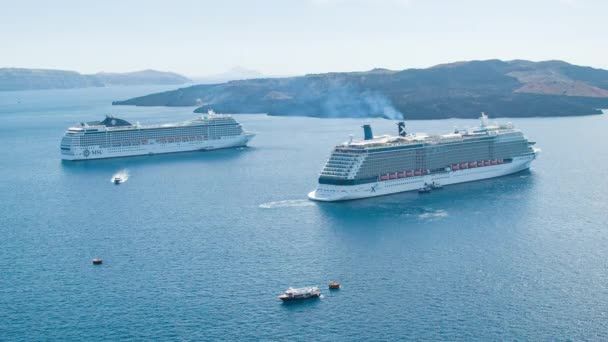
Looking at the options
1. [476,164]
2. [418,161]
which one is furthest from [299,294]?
[476,164]

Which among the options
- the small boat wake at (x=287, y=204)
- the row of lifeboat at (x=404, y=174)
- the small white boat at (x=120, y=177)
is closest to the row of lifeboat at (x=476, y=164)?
the row of lifeboat at (x=404, y=174)

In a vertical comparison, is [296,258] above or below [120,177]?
below

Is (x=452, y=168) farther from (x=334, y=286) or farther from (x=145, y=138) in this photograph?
(x=145, y=138)

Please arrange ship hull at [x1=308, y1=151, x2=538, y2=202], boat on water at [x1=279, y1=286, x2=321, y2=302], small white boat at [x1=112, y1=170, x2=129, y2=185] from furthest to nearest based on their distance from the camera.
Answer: small white boat at [x1=112, y1=170, x2=129, y2=185], ship hull at [x1=308, y1=151, x2=538, y2=202], boat on water at [x1=279, y1=286, x2=321, y2=302]

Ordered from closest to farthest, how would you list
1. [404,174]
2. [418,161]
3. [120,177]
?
[404,174] < [418,161] < [120,177]

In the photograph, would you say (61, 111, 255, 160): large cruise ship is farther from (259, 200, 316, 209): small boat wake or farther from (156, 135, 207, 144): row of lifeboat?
(259, 200, 316, 209): small boat wake

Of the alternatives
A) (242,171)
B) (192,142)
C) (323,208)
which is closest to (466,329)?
(323,208)

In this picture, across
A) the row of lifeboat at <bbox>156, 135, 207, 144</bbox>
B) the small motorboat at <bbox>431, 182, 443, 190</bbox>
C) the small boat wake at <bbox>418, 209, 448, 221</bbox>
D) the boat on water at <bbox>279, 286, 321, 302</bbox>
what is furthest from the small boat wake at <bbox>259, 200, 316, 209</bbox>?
the row of lifeboat at <bbox>156, 135, 207, 144</bbox>
